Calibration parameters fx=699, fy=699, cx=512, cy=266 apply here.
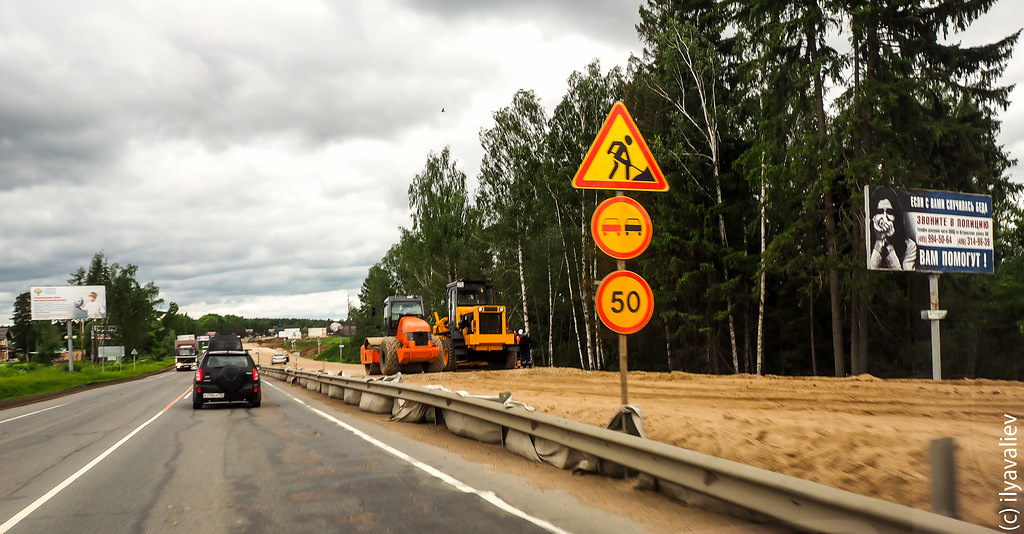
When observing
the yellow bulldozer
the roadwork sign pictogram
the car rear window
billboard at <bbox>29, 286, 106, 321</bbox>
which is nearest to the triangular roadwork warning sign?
the roadwork sign pictogram

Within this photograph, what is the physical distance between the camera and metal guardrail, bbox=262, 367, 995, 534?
364 cm

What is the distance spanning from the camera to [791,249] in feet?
84.4

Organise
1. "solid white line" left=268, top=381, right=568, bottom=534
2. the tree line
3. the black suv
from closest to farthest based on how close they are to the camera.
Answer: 1. "solid white line" left=268, top=381, right=568, bottom=534
2. the black suv
3. the tree line

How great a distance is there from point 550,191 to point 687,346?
1080cm

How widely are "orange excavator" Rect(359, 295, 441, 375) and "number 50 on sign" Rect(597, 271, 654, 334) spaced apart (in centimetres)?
1972

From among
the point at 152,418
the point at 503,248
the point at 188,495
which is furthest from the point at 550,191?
the point at 188,495

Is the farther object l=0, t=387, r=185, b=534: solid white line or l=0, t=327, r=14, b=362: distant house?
l=0, t=327, r=14, b=362: distant house

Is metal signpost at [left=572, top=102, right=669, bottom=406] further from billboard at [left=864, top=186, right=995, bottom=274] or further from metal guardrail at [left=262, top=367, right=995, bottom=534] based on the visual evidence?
billboard at [left=864, top=186, right=995, bottom=274]

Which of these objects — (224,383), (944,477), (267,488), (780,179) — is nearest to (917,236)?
(780,179)

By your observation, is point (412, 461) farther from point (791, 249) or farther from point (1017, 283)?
point (1017, 283)

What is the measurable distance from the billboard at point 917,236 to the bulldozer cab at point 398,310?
1888 cm

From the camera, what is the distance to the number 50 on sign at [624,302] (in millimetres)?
7426

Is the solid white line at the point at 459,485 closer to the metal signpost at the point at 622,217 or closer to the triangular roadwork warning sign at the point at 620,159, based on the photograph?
the metal signpost at the point at 622,217

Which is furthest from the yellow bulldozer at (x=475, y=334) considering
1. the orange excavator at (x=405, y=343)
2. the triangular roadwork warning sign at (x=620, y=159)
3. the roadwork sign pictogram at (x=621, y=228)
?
the roadwork sign pictogram at (x=621, y=228)
